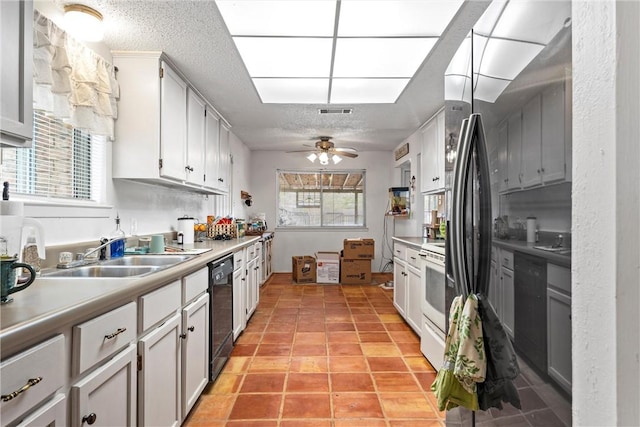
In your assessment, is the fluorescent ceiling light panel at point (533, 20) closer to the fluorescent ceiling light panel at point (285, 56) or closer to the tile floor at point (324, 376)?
the tile floor at point (324, 376)

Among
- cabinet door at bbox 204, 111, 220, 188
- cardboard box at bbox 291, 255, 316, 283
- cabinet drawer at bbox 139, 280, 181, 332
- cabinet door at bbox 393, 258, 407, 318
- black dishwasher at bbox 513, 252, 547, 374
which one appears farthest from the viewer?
cardboard box at bbox 291, 255, 316, 283

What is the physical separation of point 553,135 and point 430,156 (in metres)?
3.43

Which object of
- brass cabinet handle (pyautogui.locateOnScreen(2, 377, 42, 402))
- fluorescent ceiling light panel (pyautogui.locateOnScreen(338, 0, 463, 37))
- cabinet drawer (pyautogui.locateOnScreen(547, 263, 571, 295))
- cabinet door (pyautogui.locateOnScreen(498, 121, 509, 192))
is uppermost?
fluorescent ceiling light panel (pyautogui.locateOnScreen(338, 0, 463, 37))

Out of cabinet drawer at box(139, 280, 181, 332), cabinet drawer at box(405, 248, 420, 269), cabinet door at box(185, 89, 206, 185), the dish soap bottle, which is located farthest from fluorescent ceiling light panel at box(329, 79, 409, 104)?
cabinet drawer at box(139, 280, 181, 332)

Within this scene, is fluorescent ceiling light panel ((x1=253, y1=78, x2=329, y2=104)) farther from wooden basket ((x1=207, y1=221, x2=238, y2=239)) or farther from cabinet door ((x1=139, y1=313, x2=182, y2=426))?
cabinet door ((x1=139, y1=313, x2=182, y2=426))

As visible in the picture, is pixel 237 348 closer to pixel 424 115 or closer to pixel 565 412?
pixel 565 412

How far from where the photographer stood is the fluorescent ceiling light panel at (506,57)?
2.83 ft

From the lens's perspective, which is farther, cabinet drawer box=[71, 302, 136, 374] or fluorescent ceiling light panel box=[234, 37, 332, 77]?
fluorescent ceiling light panel box=[234, 37, 332, 77]

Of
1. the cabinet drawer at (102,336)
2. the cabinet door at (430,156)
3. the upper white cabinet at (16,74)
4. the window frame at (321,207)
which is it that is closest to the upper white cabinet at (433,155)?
the cabinet door at (430,156)

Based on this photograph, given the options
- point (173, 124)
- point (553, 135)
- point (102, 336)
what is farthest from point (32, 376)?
point (173, 124)

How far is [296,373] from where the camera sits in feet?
8.07

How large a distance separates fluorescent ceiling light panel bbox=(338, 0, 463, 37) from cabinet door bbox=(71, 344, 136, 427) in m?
2.04

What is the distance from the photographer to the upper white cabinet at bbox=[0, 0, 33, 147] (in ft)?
3.33

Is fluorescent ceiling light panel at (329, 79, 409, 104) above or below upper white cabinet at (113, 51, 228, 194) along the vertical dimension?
above
